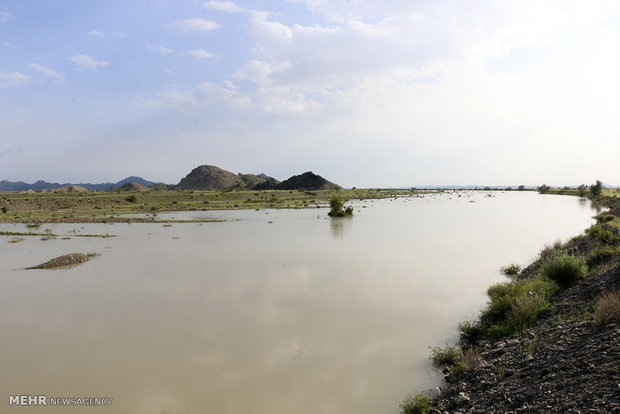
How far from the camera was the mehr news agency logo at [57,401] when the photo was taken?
8711mm

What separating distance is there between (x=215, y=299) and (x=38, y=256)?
21.0 m

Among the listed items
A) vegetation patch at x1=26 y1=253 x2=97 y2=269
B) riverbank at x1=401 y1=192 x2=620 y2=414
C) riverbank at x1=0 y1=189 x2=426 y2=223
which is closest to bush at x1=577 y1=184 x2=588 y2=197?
riverbank at x1=0 y1=189 x2=426 y2=223

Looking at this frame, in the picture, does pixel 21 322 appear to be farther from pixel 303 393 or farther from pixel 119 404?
pixel 303 393

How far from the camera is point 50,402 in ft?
28.9

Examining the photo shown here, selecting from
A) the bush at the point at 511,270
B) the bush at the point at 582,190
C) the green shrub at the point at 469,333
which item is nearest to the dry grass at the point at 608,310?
the green shrub at the point at 469,333

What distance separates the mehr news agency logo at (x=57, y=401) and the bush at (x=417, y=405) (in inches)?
289

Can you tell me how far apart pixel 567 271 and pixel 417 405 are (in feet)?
29.7

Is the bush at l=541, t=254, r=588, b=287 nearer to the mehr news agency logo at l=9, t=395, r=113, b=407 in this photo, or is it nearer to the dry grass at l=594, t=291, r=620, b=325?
the dry grass at l=594, t=291, r=620, b=325

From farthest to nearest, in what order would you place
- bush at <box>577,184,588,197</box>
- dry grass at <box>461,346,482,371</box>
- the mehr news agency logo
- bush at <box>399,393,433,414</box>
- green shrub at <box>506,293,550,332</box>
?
bush at <box>577,184,588,197</box>
green shrub at <box>506,293,550,332</box>
dry grass at <box>461,346,482,371</box>
the mehr news agency logo
bush at <box>399,393,433,414</box>

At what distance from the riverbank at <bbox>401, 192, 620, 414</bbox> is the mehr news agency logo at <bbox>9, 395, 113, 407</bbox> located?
7.67 m

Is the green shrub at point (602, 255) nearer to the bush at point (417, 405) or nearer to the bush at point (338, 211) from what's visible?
the bush at point (417, 405)

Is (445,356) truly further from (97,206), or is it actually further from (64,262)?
(97,206)

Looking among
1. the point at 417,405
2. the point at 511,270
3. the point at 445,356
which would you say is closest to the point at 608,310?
the point at 445,356

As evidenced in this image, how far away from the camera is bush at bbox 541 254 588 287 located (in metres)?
A: 12.6
